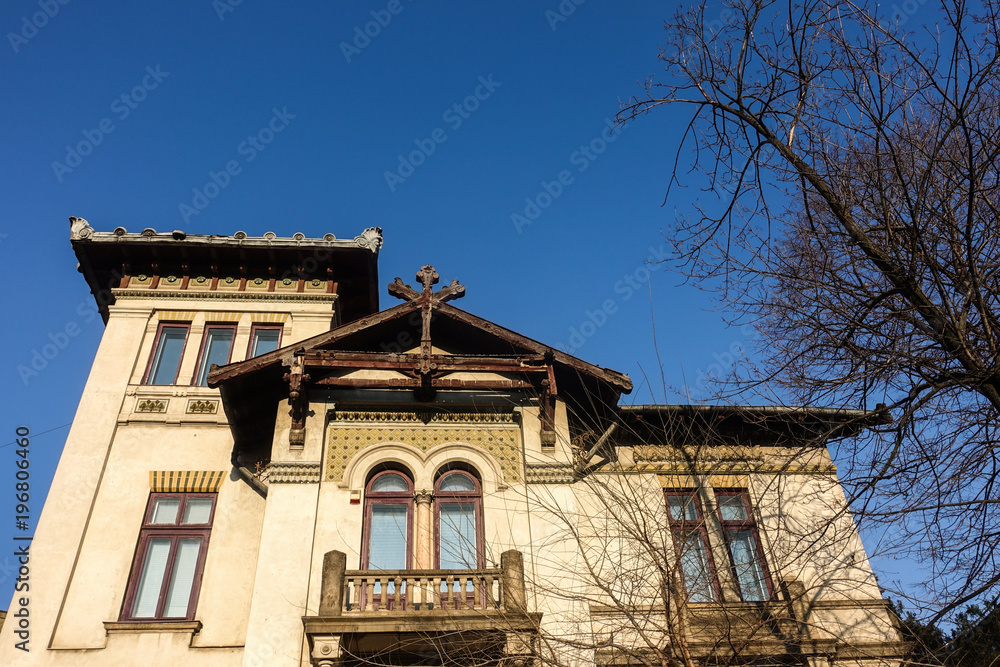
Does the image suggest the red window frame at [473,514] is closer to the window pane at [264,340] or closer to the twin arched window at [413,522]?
the twin arched window at [413,522]

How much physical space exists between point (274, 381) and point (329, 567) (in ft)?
13.7

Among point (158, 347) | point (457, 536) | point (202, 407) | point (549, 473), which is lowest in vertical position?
point (457, 536)

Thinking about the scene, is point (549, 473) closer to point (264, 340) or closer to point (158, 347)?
point (264, 340)

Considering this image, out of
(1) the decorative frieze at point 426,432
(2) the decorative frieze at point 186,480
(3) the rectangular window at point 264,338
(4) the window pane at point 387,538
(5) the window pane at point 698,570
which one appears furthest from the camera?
(3) the rectangular window at point 264,338

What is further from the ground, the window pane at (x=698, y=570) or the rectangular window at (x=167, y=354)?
the rectangular window at (x=167, y=354)

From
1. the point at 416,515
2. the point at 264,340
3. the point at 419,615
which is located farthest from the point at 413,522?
the point at 264,340

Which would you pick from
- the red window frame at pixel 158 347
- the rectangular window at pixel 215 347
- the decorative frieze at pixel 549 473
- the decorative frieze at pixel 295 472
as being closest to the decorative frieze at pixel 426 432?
the decorative frieze at pixel 549 473

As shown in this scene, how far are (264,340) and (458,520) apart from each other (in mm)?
6328

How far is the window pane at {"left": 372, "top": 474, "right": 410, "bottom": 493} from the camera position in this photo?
12562 millimetres

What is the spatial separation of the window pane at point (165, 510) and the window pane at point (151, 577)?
35cm

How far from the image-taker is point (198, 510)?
13375 mm

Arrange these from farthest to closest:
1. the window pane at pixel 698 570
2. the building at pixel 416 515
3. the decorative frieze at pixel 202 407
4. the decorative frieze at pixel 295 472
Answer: the decorative frieze at pixel 202 407
the decorative frieze at pixel 295 472
the window pane at pixel 698 570
the building at pixel 416 515

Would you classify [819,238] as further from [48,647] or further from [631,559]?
[48,647]

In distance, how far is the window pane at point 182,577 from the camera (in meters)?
12.3
